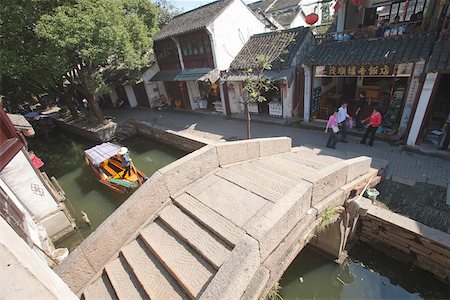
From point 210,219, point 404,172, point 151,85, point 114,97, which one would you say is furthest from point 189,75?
point 210,219

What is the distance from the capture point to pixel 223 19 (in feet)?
49.0

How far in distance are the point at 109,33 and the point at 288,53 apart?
32.0 feet

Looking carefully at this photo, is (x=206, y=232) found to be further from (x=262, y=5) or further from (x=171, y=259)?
(x=262, y=5)

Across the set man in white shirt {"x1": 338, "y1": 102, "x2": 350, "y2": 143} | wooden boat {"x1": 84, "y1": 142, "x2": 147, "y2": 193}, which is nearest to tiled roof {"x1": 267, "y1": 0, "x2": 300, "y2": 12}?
man in white shirt {"x1": 338, "y1": 102, "x2": 350, "y2": 143}

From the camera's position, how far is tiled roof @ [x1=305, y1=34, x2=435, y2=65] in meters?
9.02

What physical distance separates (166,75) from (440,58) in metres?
16.7

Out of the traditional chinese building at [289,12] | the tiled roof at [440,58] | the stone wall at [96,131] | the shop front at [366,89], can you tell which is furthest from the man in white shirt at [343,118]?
the traditional chinese building at [289,12]

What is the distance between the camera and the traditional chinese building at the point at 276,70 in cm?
1269

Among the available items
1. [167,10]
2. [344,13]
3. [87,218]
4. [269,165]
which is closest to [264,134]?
[269,165]

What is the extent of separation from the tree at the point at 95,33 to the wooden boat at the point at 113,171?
207 inches

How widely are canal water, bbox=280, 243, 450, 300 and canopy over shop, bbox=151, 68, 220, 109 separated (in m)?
12.4

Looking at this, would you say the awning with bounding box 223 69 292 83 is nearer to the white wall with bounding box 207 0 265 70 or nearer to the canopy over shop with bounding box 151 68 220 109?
the white wall with bounding box 207 0 265 70

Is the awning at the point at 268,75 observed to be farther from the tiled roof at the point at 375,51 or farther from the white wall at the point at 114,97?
the white wall at the point at 114,97

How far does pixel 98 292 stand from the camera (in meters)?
4.60
